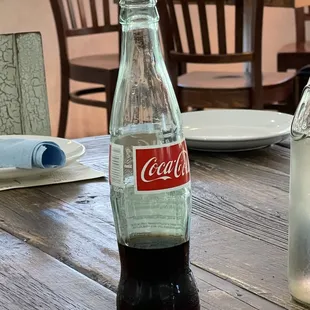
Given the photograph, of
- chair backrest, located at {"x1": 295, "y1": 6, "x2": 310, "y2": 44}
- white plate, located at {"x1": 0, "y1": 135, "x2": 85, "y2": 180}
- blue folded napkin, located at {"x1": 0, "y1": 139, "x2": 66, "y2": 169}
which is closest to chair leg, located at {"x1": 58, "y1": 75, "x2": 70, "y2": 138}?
chair backrest, located at {"x1": 295, "y1": 6, "x2": 310, "y2": 44}

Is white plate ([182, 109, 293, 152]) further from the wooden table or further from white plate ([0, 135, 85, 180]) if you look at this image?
white plate ([0, 135, 85, 180])

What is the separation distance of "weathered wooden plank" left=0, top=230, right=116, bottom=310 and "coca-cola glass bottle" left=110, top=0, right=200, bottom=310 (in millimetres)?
52

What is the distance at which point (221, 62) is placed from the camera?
7.63 feet

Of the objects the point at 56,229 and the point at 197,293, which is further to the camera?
the point at 56,229

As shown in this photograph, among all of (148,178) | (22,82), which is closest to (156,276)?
(148,178)

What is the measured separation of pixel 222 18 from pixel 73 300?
1784 millimetres

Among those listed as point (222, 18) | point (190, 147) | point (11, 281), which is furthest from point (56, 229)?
point (222, 18)

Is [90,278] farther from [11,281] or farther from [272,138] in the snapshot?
[272,138]

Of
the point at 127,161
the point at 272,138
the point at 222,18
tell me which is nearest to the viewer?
the point at 127,161

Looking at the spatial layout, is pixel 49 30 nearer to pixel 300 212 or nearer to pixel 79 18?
pixel 79 18

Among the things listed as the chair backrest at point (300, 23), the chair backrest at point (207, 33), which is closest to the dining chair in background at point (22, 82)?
the chair backrest at point (207, 33)

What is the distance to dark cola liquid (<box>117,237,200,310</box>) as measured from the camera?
1.87ft

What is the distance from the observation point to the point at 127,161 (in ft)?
1.85

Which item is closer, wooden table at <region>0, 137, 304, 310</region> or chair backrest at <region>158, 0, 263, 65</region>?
wooden table at <region>0, 137, 304, 310</region>
